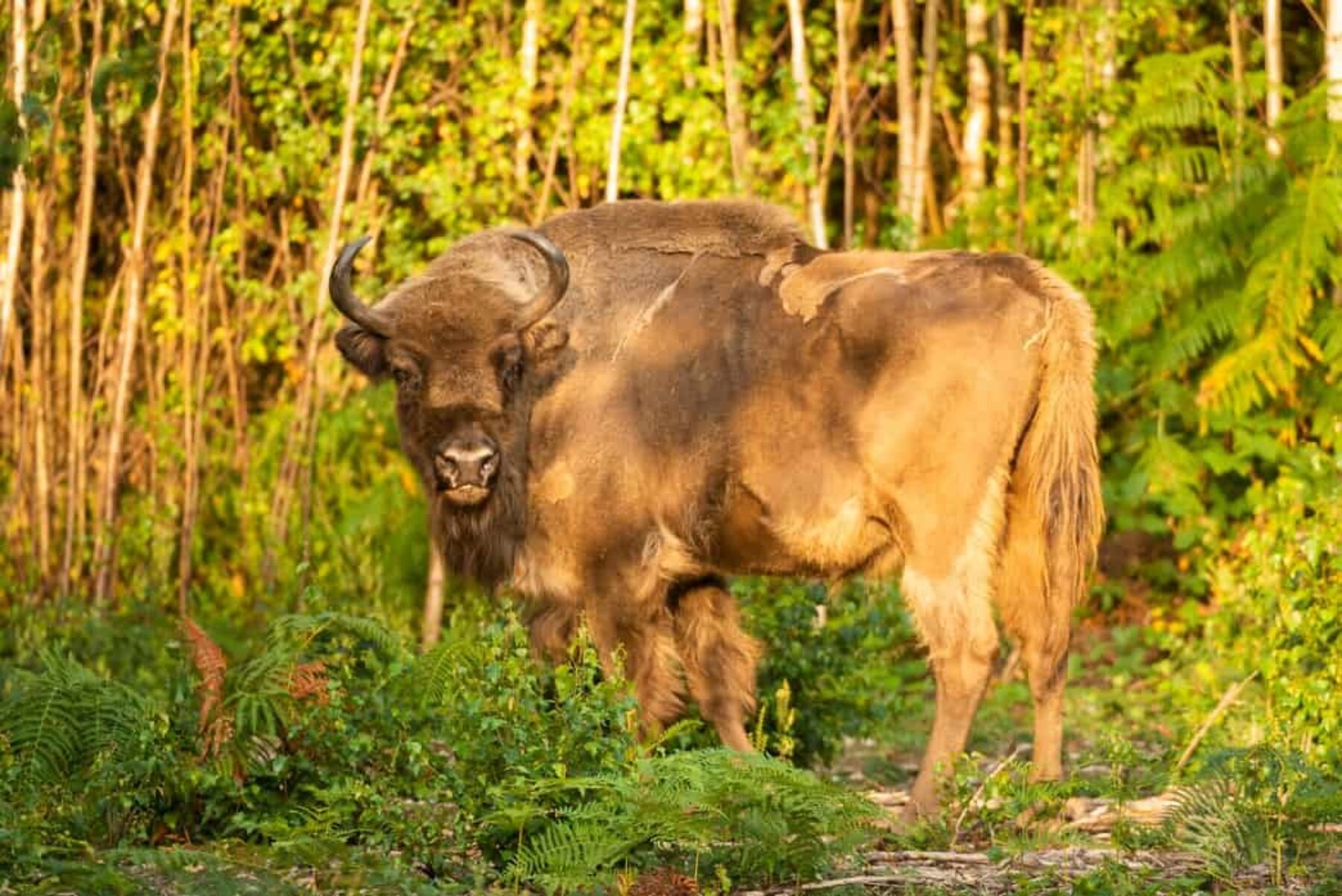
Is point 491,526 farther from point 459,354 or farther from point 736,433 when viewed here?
point 736,433

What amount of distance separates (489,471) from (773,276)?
4.99ft

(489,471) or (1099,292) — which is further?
(1099,292)

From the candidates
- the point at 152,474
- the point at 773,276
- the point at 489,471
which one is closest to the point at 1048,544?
the point at 773,276

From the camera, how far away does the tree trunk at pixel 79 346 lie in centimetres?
1252

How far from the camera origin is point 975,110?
14.5 meters

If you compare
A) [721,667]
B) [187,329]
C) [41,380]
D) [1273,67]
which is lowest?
[721,667]

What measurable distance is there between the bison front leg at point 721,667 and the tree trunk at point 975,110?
6.33 m

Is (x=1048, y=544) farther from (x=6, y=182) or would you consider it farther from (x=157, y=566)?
(x=157, y=566)

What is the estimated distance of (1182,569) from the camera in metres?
13.5

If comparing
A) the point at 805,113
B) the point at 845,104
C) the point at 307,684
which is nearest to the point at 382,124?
the point at 805,113

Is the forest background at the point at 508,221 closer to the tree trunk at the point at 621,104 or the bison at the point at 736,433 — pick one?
the tree trunk at the point at 621,104

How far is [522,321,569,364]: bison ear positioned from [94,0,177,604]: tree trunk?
16.8ft

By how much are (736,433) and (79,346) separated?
639cm

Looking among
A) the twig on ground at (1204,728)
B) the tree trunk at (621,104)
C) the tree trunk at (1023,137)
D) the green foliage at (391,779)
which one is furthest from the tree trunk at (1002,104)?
the green foliage at (391,779)
